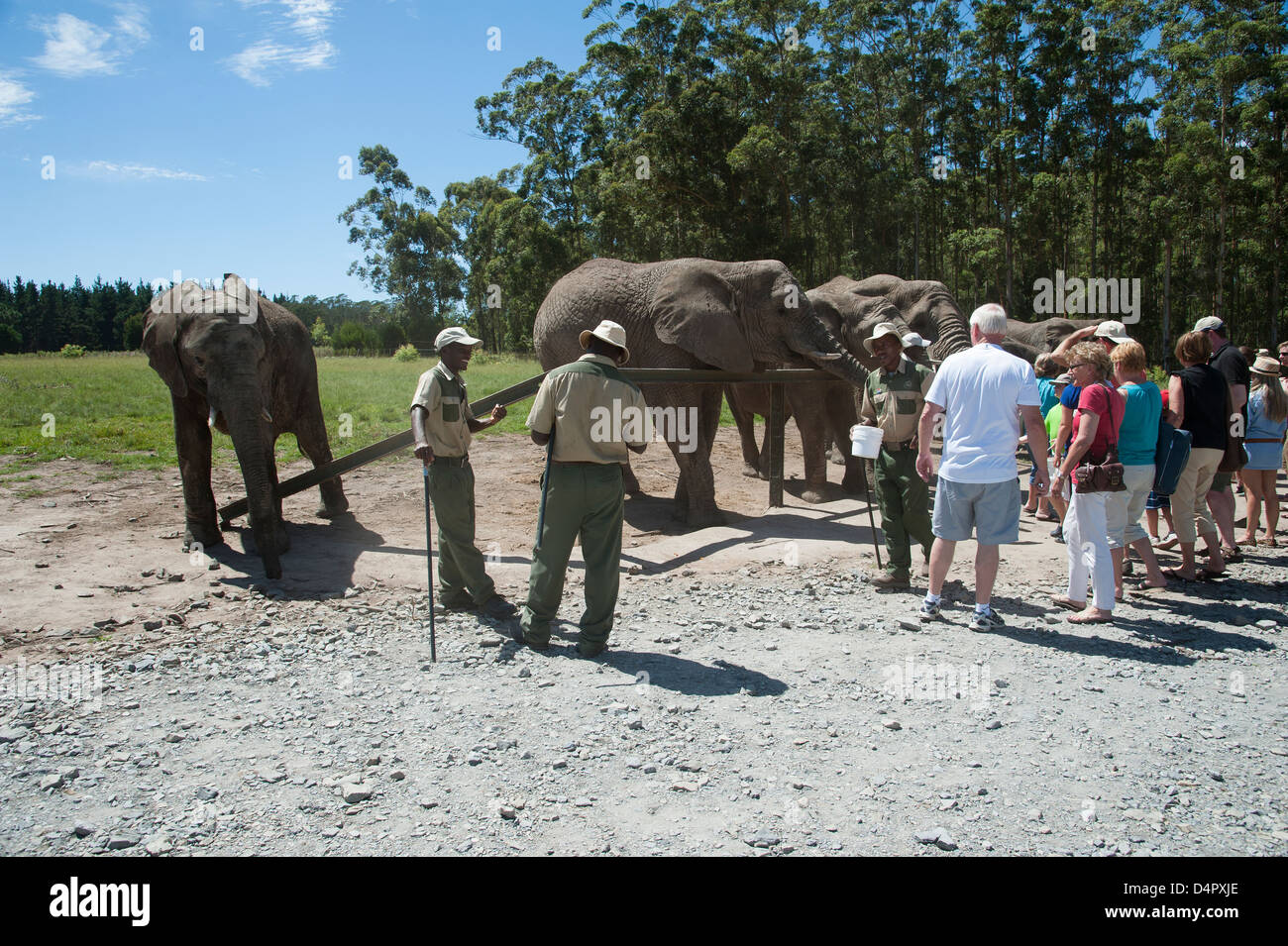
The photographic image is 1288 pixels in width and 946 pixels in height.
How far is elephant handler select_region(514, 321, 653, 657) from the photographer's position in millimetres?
5934

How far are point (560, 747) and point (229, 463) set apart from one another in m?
10.6

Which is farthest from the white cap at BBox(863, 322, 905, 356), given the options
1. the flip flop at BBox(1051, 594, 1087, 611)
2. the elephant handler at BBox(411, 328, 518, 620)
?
the elephant handler at BBox(411, 328, 518, 620)

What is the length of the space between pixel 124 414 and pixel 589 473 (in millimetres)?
15676

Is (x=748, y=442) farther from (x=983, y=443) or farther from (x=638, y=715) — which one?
(x=638, y=715)

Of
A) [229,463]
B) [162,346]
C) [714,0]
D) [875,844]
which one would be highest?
[714,0]

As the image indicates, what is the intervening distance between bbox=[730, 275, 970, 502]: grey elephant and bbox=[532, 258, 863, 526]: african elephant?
1060mm

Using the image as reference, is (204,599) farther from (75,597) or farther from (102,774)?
(102,774)

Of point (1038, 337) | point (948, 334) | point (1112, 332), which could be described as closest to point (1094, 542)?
point (1112, 332)

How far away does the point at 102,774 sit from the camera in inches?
174

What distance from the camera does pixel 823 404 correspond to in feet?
40.9

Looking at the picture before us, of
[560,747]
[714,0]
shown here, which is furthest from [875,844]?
[714,0]

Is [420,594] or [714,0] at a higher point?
[714,0]

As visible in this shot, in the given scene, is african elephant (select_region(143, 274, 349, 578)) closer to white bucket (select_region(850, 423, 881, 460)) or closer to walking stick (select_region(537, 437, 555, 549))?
walking stick (select_region(537, 437, 555, 549))

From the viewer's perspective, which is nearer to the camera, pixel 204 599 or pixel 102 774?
pixel 102 774
